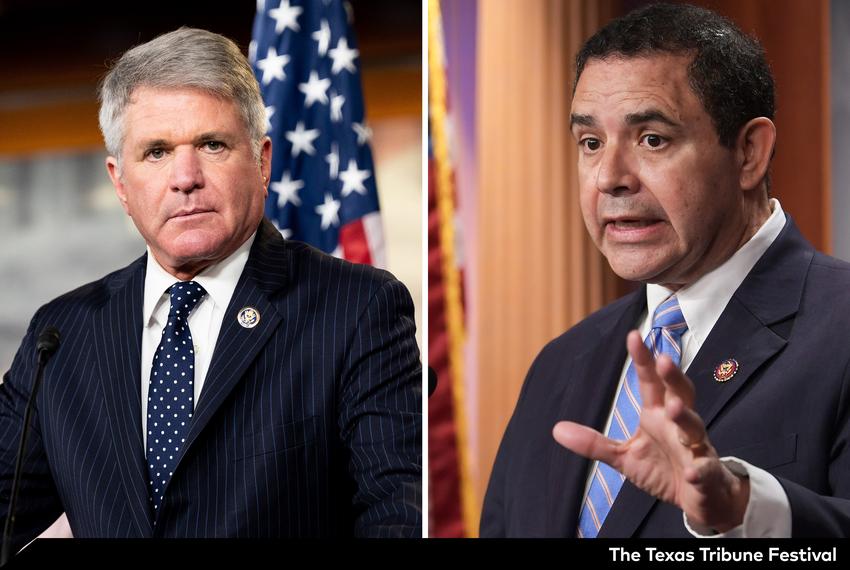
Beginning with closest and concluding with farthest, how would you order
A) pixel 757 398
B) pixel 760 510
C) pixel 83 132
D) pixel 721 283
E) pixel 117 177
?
pixel 760 510
pixel 757 398
pixel 721 283
pixel 117 177
pixel 83 132

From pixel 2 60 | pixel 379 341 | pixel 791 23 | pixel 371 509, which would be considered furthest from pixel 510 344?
pixel 2 60

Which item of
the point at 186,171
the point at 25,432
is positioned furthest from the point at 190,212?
the point at 25,432

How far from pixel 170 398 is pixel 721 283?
1438 millimetres

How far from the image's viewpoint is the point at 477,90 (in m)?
3.45

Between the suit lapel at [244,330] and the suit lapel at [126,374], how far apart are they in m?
0.14

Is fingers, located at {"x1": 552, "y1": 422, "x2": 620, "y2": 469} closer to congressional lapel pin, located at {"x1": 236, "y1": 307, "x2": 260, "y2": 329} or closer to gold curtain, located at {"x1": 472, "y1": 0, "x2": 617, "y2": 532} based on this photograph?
gold curtain, located at {"x1": 472, "y1": 0, "x2": 617, "y2": 532}

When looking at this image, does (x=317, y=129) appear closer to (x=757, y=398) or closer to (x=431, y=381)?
(x=431, y=381)

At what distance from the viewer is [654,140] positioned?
9.52ft

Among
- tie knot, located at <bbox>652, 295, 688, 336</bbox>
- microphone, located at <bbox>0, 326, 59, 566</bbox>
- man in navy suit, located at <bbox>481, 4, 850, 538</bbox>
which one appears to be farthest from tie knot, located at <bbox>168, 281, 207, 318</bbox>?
tie knot, located at <bbox>652, 295, 688, 336</bbox>

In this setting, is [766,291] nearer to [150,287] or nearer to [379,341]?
[379,341]

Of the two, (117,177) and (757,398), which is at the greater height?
(117,177)

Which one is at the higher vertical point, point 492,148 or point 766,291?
point 492,148

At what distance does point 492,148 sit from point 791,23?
2.89 ft

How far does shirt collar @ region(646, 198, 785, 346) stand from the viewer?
9.24 ft
